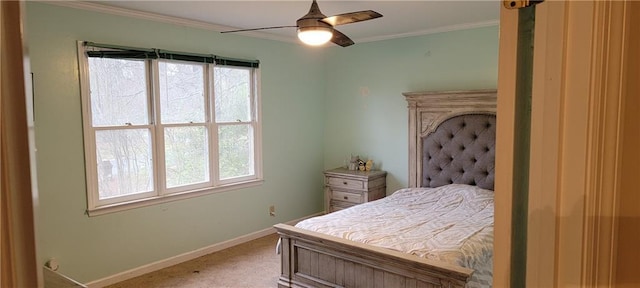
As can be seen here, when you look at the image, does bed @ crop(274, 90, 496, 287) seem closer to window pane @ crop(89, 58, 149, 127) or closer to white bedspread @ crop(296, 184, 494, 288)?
white bedspread @ crop(296, 184, 494, 288)

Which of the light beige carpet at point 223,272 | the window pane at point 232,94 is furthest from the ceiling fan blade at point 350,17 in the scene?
the light beige carpet at point 223,272

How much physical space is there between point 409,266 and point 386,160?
2582 millimetres

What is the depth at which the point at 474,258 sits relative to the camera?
8.21ft

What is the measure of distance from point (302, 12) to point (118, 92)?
67.4 inches

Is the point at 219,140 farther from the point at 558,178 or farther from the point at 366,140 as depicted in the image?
the point at 558,178

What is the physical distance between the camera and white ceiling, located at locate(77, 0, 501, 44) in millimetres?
3211

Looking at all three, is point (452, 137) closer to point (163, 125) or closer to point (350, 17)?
point (350, 17)

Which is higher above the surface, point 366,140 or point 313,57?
point 313,57

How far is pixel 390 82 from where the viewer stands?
15.8 ft

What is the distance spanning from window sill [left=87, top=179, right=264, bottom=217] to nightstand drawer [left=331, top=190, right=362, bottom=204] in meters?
0.93

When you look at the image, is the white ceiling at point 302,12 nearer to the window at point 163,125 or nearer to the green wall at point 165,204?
the green wall at point 165,204

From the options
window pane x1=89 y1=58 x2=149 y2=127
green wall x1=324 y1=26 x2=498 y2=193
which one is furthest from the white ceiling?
window pane x1=89 y1=58 x2=149 y2=127

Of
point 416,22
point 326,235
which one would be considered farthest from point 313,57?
point 326,235

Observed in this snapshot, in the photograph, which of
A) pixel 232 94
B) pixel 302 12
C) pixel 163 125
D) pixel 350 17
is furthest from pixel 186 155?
pixel 350 17
